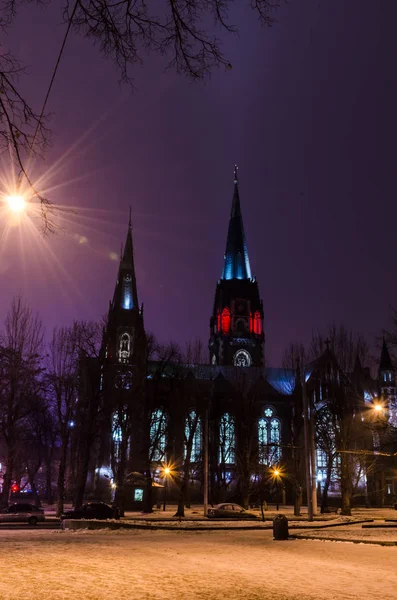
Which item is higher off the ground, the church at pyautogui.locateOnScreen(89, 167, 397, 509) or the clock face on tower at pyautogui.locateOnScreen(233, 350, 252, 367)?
the clock face on tower at pyautogui.locateOnScreen(233, 350, 252, 367)

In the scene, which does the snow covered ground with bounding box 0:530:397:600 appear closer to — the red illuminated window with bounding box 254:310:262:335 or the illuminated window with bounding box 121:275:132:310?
the illuminated window with bounding box 121:275:132:310

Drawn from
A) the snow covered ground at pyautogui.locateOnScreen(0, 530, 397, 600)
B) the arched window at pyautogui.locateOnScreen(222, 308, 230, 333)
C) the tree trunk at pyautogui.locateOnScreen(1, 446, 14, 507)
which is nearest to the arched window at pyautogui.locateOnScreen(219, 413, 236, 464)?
the tree trunk at pyautogui.locateOnScreen(1, 446, 14, 507)

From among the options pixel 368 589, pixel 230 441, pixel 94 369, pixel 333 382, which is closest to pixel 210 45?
pixel 368 589

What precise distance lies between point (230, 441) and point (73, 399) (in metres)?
30.7

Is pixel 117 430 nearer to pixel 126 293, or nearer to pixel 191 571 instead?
pixel 191 571

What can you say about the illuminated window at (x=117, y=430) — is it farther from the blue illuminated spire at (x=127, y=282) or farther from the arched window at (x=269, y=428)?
the blue illuminated spire at (x=127, y=282)

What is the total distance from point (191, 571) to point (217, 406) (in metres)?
66.5

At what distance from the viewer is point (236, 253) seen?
114 meters

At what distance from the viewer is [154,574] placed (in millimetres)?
11422

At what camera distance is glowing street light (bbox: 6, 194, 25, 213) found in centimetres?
838

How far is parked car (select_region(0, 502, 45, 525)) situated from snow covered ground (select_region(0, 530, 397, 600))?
694 inches

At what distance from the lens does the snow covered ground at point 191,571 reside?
934 centimetres

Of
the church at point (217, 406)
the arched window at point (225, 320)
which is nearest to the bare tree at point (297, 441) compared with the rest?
the church at point (217, 406)

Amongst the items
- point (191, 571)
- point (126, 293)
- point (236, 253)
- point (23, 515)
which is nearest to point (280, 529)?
point (191, 571)
